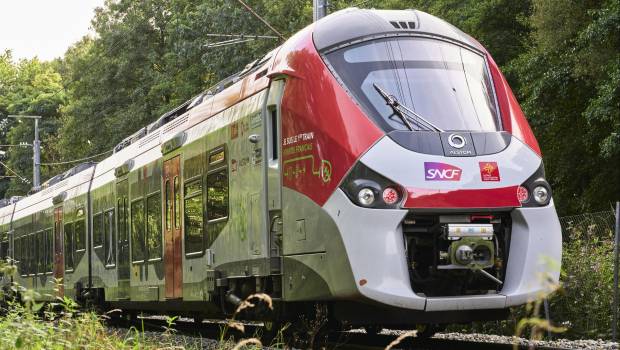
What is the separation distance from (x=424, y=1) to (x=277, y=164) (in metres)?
27.0

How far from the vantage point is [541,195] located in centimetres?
937

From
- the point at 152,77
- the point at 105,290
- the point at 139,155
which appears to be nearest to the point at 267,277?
the point at 139,155

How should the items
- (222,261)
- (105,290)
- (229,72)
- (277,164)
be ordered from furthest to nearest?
(229,72), (105,290), (222,261), (277,164)

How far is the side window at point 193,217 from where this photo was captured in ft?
41.5

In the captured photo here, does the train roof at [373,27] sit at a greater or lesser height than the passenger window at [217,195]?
greater

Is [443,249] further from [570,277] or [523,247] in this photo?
[570,277]

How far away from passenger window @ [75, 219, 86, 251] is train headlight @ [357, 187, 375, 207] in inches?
496

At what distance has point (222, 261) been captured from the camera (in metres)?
11.8

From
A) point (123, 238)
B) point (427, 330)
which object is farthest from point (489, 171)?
point (123, 238)

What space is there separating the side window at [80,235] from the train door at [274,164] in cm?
1092

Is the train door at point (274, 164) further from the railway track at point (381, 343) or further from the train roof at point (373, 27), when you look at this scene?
the railway track at point (381, 343)

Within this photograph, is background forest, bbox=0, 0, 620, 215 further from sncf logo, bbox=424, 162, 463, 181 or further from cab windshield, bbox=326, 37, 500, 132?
sncf logo, bbox=424, 162, 463, 181

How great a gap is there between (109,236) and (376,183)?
10.3m

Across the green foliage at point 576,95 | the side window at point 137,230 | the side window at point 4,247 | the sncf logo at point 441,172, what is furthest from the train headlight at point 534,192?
the side window at point 4,247
